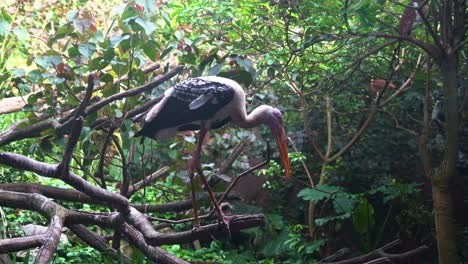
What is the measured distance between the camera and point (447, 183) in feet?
9.84

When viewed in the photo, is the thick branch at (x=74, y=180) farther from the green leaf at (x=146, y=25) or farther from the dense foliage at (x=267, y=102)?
the green leaf at (x=146, y=25)

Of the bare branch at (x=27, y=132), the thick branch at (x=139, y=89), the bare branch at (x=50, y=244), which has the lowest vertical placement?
the bare branch at (x=50, y=244)

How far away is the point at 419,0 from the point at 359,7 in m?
0.45

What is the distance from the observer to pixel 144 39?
109 inches

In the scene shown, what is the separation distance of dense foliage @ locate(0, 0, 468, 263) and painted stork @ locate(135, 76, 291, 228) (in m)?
0.45

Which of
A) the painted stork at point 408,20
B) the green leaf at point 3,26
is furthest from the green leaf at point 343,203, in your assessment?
the green leaf at point 3,26

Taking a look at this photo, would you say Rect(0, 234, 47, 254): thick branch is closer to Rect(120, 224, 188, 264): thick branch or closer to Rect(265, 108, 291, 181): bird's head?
Rect(120, 224, 188, 264): thick branch

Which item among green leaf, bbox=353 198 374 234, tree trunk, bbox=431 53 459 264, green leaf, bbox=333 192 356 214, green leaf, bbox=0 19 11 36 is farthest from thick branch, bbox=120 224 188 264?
green leaf, bbox=353 198 374 234

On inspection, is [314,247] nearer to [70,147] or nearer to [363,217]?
[363,217]

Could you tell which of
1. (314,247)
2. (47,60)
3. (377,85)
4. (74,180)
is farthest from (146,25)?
(314,247)

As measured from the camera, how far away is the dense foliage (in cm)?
285

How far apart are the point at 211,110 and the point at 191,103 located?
8 cm

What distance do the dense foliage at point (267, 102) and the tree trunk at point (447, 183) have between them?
0.56 feet

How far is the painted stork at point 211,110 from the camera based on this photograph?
2.11 m
